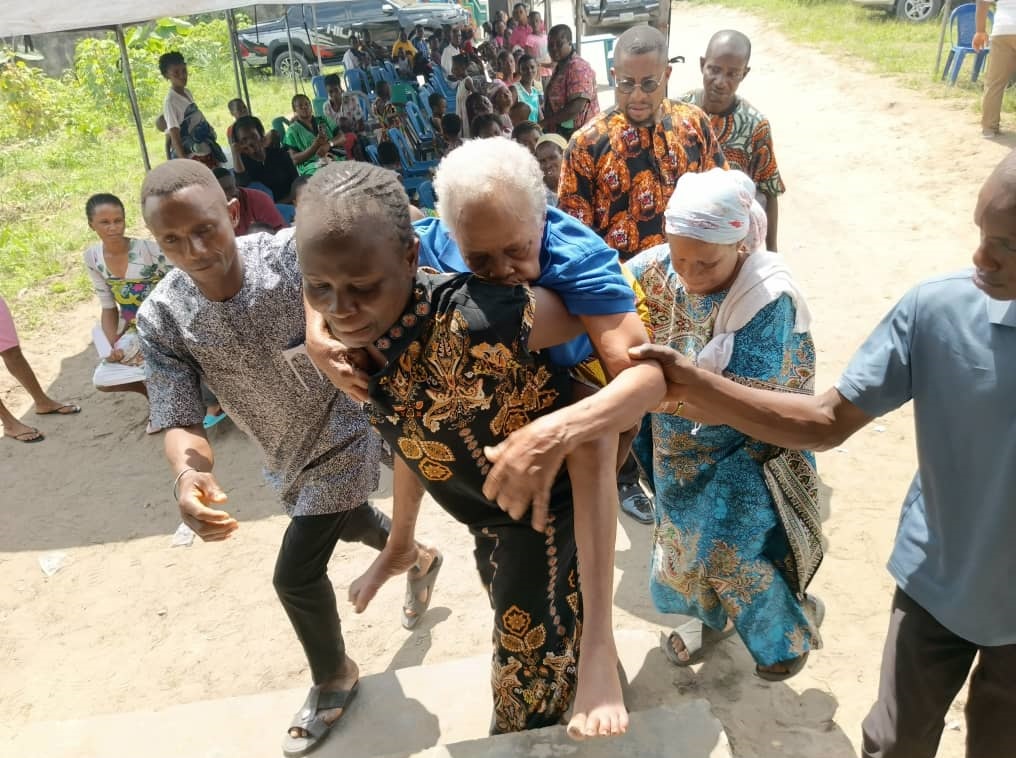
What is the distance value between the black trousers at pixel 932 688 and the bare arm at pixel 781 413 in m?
0.46

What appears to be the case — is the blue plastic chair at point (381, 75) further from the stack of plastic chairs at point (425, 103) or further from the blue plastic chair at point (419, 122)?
the blue plastic chair at point (419, 122)

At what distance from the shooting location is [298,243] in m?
1.47

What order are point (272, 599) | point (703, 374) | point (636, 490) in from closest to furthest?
point (703, 374) < point (272, 599) < point (636, 490)

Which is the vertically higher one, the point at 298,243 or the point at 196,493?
the point at 298,243

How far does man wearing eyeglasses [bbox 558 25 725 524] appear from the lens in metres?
3.46

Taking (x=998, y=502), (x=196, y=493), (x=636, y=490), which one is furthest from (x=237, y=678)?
(x=998, y=502)

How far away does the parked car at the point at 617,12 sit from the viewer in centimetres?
1677

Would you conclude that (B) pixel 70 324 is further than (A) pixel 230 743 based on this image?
Yes

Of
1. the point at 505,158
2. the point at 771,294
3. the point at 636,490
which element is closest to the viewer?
the point at 505,158

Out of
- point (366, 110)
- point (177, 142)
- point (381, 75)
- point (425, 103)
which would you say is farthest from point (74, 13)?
point (381, 75)

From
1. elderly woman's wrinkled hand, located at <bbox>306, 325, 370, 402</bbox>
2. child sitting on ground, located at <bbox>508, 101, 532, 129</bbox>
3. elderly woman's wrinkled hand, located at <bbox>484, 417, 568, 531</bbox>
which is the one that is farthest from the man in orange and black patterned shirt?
child sitting on ground, located at <bbox>508, 101, 532, 129</bbox>

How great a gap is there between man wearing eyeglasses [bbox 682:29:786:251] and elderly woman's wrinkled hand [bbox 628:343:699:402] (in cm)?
264

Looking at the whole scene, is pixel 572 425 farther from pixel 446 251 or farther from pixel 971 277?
pixel 971 277

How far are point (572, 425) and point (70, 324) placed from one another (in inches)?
268
